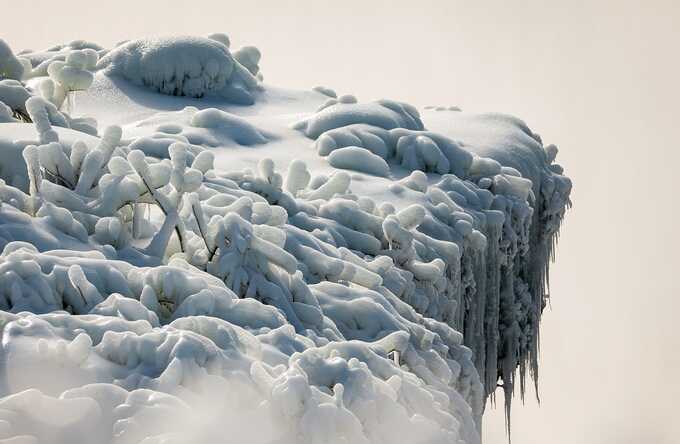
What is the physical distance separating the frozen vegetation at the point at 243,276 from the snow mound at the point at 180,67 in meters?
1.30

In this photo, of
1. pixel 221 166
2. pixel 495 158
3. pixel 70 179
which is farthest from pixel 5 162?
pixel 495 158

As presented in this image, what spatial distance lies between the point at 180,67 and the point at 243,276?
5.42 m

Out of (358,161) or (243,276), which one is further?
(358,161)

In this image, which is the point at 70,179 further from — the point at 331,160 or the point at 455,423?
the point at 331,160

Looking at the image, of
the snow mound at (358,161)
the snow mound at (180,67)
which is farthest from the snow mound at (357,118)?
the snow mound at (180,67)

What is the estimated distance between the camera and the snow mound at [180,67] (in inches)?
355

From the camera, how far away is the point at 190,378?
9.30ft

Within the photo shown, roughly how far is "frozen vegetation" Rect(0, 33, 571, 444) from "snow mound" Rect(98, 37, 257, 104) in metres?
1.30

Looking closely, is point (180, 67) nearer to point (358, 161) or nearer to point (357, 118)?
point (357, 118)

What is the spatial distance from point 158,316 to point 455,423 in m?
1.02

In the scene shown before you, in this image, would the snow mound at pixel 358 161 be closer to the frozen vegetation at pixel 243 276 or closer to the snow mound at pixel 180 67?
the frozen vegetation at pixel 243 276

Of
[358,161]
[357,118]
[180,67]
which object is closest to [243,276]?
[358,161]

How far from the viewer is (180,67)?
9070 millimetres

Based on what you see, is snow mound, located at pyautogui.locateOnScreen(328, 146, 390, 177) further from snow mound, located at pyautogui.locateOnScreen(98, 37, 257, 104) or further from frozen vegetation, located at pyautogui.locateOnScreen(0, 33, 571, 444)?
snow mound, located at pyautogui.locateOnScreen(98, 37, 257, 104)
